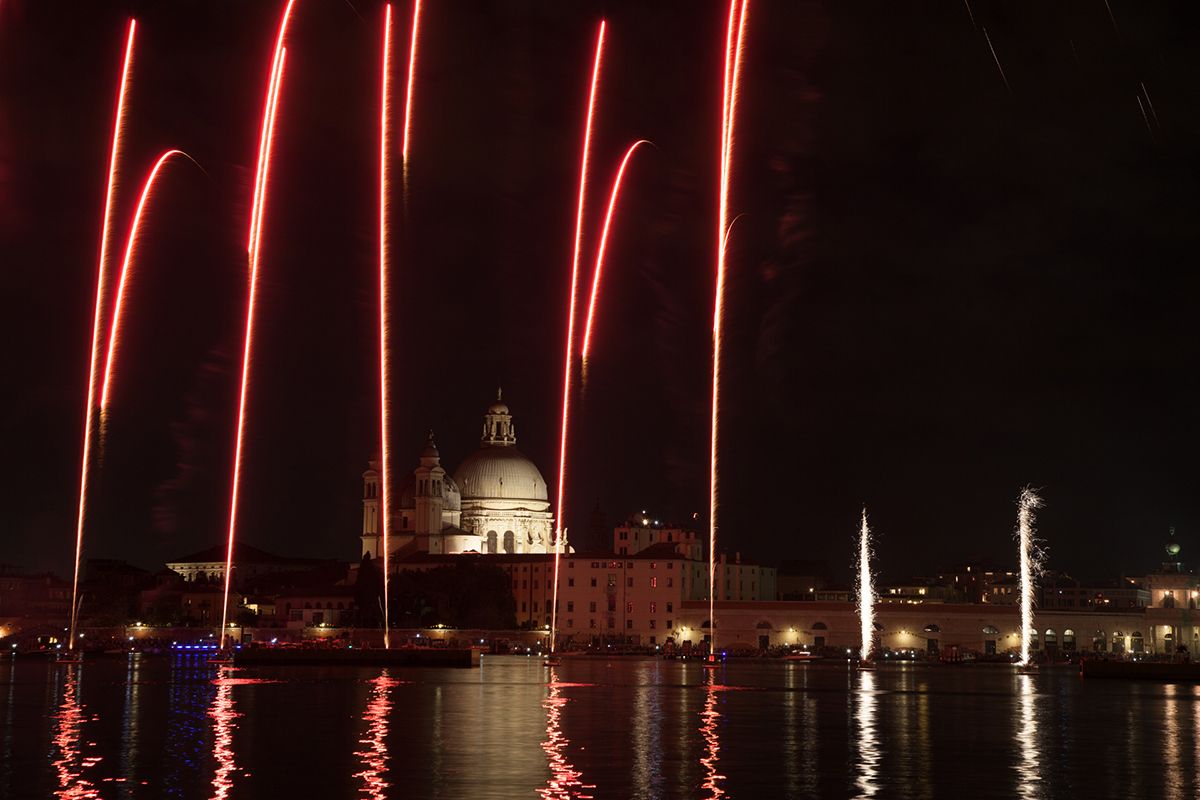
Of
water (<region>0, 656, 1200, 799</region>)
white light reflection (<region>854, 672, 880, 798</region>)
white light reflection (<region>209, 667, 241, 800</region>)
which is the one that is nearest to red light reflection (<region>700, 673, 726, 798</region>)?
water (<region>0, 656, 1200, 799</region>)

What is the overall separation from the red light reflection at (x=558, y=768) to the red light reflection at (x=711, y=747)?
1823 mm

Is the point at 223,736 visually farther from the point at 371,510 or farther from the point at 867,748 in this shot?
the point at 371,510

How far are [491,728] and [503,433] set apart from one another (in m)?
108

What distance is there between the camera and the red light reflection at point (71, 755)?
23.8 metres

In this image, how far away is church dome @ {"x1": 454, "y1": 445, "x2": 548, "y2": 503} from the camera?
13950cm

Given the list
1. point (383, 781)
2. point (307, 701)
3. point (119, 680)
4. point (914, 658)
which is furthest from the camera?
point (914, 658)

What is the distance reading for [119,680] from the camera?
59.4 m

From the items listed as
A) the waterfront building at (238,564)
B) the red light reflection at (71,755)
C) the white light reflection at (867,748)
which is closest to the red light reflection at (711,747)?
the white light reflection at (867,748)

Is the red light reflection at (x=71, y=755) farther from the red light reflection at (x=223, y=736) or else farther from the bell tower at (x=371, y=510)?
the bell tower at (x=371, y=510)

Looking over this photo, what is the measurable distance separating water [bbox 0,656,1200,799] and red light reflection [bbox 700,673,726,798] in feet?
0.18

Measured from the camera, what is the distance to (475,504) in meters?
139

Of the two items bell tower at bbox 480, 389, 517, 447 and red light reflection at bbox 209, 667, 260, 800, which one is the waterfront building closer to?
bell tower at bbox 480, 389, 517, 447

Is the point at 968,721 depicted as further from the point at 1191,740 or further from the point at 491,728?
the point at 491,728

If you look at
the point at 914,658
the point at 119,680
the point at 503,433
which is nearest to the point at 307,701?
the point at 119,680
